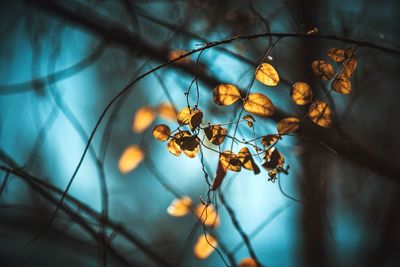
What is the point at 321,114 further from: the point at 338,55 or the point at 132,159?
the point at 132,159

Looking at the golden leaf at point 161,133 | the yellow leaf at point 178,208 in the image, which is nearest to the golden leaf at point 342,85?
the golden leaf at point 161,133

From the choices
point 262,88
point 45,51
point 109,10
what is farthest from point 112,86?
point 262,88

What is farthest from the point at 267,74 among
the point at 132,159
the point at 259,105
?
the point at 132,159

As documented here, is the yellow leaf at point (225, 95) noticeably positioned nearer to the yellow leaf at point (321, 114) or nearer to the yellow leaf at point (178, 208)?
the yellow leaf at point (321, 114)

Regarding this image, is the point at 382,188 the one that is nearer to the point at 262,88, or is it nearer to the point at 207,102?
the point at 262,88

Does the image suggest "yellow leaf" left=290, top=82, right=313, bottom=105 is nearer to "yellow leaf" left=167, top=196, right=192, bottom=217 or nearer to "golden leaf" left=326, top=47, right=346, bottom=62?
"golden leaf" left=326, top=47, right=346, bottom=62

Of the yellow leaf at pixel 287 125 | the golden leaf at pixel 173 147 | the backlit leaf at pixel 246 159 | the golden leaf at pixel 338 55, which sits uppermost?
the golden leaf at pixel 338 55

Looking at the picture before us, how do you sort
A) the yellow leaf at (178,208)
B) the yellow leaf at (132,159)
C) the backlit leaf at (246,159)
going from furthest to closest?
the yellow leaf at (132,159) → the yellow leaf at (178,208) → the backlit leaf at (246,159)
